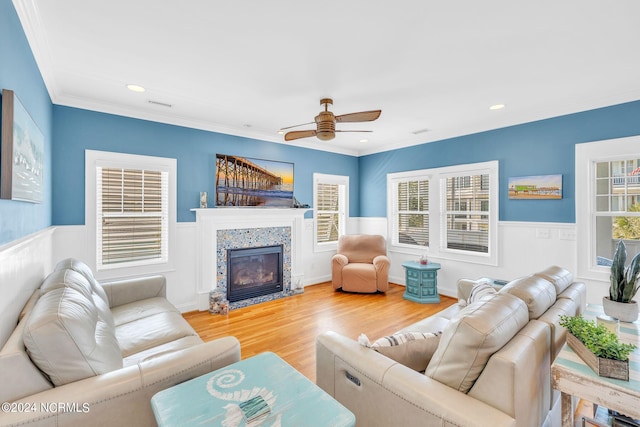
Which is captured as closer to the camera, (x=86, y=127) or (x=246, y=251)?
(x=86, y=127)

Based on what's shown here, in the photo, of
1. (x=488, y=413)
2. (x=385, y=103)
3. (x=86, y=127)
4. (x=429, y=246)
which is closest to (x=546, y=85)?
(x=385, y=103)

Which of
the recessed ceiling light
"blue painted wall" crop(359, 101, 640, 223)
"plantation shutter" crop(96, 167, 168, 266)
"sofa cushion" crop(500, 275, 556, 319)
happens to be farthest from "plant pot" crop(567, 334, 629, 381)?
"plantation shutter" crop(96, 167, 168, 266)

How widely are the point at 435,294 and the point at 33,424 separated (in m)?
4.44

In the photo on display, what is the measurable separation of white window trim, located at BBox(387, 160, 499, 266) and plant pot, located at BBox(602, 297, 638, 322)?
2.42 meters

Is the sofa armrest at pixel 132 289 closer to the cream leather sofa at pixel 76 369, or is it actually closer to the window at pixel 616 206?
the cream leather sofa at pixel 76 369

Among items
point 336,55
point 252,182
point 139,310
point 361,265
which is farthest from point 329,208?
point 139,310

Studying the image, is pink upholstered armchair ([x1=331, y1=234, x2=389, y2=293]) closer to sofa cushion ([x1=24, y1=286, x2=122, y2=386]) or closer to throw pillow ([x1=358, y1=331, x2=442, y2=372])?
throw pillow ([x1=358, y1=331, x2=442, y2=372])

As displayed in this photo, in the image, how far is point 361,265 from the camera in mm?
5039

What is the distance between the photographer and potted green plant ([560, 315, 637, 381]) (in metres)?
1.25

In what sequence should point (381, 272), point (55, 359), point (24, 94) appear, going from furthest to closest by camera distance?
point (381, 272) → point (24, 94) → point (55, 359)

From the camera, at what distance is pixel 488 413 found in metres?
1.08

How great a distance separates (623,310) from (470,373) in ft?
4.47

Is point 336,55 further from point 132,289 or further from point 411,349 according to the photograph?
point 132,289

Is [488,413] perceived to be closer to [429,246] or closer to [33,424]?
[33,424]
